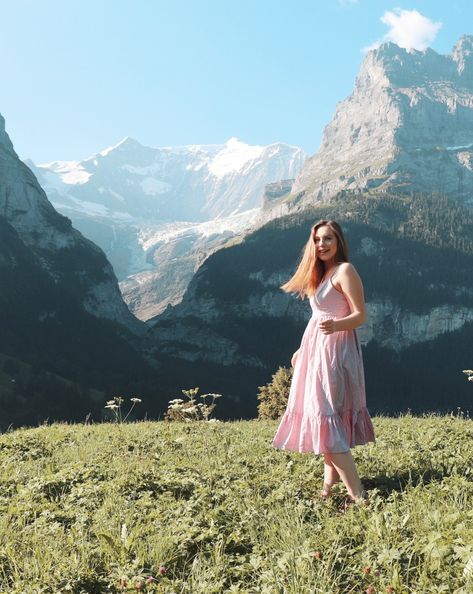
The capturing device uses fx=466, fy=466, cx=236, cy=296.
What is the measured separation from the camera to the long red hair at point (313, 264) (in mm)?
6207

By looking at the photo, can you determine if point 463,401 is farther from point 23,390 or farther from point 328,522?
point 328,522

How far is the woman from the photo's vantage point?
550 cm

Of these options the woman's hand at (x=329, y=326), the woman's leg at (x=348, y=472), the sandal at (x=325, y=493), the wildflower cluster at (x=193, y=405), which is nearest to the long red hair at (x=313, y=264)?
the woman's hand at (x=329, y=326)

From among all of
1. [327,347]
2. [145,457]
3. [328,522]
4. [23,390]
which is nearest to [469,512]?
[328,522]

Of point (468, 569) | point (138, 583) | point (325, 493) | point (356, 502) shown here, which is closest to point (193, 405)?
point (325, 493)

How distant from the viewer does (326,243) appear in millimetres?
6133

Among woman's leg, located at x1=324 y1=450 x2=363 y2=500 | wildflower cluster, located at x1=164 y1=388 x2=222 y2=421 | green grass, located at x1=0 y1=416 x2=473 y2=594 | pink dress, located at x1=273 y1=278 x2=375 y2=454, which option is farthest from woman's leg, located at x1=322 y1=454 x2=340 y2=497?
wildflower cluster, located at x1=164 y1=388 x2=222 y2=421

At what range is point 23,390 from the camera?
125625 mm

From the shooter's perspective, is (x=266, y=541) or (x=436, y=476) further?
(x=436, y=476)

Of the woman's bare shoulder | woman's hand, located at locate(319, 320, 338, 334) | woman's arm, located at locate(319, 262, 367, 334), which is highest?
the woman's bare shoulder

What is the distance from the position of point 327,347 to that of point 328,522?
2.00 m

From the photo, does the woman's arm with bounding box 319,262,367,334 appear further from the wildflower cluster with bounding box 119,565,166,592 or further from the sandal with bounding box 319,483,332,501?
the wildflower cluster with bounding box 119,565,166,592

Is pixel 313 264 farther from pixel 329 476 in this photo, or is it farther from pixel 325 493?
pixel 325 493

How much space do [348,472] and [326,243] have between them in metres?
2.84
